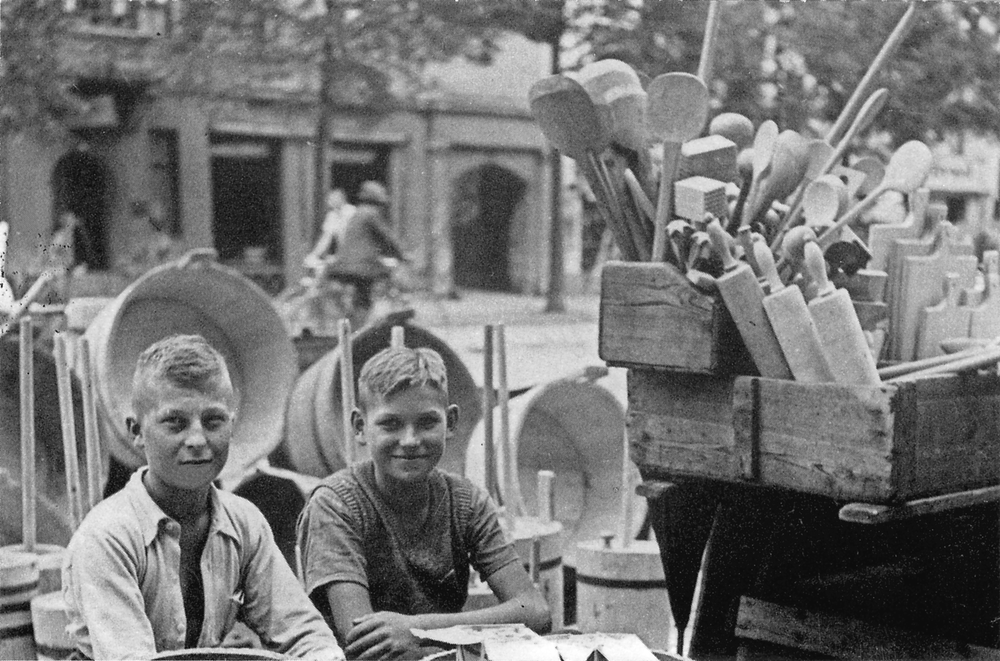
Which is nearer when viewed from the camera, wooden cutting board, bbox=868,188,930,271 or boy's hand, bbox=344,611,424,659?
boy's hand, bbox=344,611,424,659

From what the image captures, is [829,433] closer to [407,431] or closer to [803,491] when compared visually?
[803,491]

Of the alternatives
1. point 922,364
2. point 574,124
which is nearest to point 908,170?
point 922,364

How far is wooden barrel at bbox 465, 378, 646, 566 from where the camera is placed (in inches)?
163

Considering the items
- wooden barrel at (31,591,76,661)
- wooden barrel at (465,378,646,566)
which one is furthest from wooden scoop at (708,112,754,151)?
wooden barrel at (31,591,76,661)

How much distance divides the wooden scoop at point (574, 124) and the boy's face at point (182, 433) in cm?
106

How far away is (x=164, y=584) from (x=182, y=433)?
0.24 metres

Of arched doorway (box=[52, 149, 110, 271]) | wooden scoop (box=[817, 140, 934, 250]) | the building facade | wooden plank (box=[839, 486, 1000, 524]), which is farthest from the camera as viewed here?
arched doorway (box=[52, 149, 110, 271])

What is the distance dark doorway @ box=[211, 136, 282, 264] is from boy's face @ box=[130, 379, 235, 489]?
12308 mm

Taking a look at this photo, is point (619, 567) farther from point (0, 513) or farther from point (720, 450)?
point (0, 513)

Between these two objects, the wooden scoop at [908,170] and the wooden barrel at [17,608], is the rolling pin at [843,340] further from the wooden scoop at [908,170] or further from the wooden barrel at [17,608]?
the wooden barrel at [17,608]

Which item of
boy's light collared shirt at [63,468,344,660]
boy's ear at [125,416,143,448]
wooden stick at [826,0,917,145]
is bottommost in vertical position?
boy's light collared shirt at [63,468,344,660]

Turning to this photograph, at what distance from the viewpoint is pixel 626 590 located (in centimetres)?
338

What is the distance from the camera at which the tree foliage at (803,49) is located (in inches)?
217

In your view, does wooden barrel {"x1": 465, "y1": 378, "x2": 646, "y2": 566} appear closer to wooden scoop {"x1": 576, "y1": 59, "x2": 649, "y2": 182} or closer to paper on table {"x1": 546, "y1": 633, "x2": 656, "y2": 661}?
wooden scoop {"x1": 576, "y1": 59, "x2": 649, "y2": 182}
